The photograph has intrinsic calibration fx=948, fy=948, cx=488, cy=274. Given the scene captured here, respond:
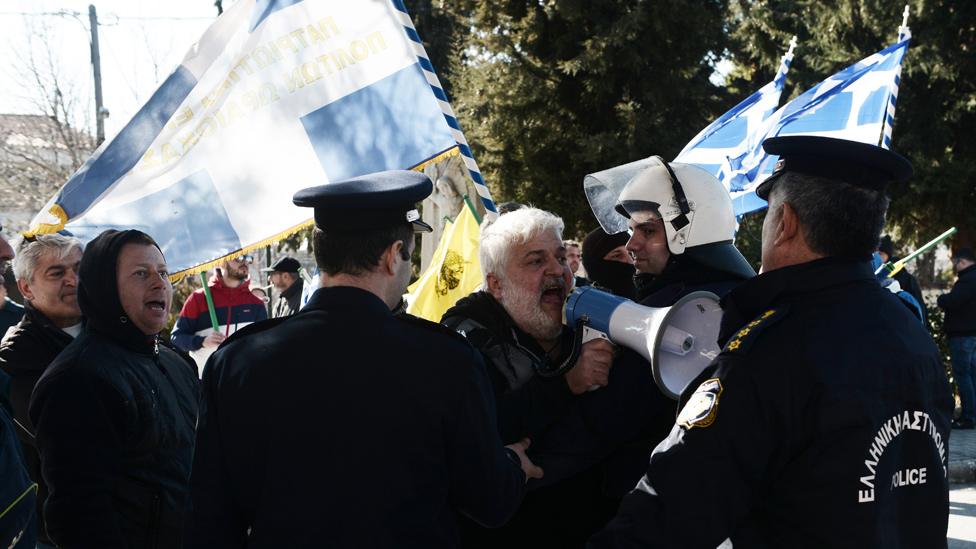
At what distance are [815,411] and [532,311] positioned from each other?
141cm

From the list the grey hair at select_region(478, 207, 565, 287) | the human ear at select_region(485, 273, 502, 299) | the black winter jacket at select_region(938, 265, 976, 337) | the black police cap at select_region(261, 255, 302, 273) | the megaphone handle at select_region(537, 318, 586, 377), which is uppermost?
the black police cap at select_region(261, 255, 302, 273)

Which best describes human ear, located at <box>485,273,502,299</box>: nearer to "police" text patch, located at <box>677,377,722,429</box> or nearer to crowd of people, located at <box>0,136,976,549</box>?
crowd of people, located at <box>0,136,976,549</box>

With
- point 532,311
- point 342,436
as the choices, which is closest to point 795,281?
point 342,436

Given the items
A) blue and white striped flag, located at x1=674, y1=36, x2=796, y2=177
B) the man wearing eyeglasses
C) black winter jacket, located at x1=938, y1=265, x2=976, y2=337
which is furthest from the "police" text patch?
black winter jacket, located at x1=938, y1=265, x2=976, y2=337

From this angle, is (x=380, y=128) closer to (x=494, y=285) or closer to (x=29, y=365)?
(x=494, y=285)

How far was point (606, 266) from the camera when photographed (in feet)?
13.3

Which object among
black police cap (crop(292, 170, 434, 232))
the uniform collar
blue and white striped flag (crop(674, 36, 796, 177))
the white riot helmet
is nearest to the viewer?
the uniform collar

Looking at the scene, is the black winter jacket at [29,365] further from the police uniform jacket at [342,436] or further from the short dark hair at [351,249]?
the short dark hair at [351,249]

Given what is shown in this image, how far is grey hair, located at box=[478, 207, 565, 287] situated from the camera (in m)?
3.30

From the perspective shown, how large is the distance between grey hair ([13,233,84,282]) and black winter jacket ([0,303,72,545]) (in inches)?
14.6

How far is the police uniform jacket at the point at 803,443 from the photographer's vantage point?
6.40 ft

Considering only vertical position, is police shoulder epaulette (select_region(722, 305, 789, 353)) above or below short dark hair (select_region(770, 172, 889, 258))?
below

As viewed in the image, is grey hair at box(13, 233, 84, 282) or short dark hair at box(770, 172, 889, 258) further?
grey hair at box(13, 233, 84, 282)

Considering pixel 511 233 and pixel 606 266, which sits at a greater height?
pixel 511 233
